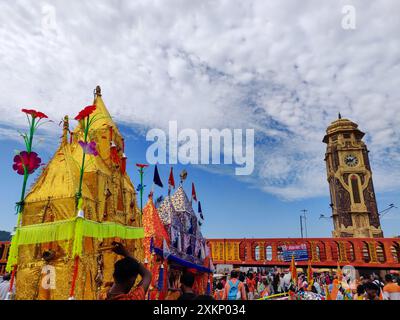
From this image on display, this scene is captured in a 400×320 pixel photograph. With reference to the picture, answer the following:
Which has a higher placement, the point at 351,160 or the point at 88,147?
the point at 351,160

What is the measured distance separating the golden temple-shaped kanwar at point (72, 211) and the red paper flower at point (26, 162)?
1.08m

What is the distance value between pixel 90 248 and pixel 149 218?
4112 millimetres

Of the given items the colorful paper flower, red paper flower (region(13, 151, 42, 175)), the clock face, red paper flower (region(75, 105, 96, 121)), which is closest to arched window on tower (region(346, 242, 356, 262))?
the clock face

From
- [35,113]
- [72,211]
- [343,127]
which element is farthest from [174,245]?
[343,127]

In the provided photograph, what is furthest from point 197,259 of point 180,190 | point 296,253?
point 296,253

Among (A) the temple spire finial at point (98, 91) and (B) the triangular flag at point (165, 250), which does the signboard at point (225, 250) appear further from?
(A) the temple spire finial at point (98, 91)

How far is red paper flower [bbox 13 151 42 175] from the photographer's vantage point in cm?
774

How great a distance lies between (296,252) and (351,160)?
23.6 meters

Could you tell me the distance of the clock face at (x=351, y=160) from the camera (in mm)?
41812

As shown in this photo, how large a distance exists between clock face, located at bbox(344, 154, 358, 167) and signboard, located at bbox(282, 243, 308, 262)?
22354 mm

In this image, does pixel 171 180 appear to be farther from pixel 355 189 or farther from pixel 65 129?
pixel 355 189

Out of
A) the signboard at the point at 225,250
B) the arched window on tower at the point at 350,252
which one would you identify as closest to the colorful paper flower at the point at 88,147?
the signboard at the point at 225,250

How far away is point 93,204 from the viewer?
30.3ft

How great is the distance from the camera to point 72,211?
823 centimetres
